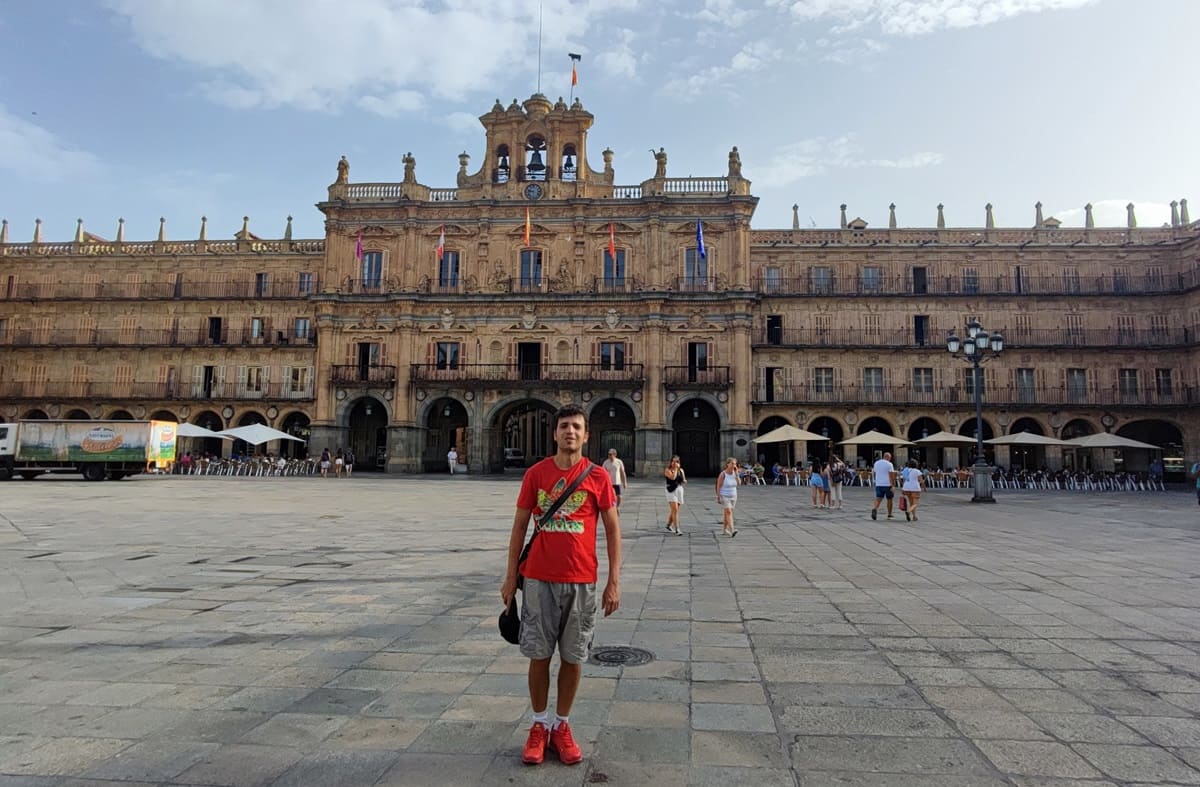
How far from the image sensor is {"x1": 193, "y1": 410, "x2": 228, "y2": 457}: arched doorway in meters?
38.9

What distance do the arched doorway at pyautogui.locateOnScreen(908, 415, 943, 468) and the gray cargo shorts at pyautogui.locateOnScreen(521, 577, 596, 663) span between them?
3608 centimetres

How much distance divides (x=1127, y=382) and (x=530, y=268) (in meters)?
30.1

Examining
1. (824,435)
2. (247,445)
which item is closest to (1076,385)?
(824,435)

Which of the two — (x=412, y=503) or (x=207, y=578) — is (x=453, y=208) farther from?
(x=207, y=578)

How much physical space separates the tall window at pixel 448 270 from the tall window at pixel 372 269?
3.14 m

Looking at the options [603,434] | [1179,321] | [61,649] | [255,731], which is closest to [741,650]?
[255,731]

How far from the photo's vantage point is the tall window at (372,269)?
119 feet

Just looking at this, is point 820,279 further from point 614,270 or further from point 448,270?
point 448,270

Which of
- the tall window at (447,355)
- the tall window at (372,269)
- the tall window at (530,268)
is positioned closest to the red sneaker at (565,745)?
the tall window at (447,355)

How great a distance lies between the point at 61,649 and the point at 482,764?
12.4 feet

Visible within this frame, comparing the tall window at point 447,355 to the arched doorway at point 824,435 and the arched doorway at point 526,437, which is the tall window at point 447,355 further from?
the arched doorway at point 824,435

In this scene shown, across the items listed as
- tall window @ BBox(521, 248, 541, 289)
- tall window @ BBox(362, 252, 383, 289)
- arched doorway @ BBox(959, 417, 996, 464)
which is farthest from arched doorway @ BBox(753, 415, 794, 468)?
tall window @ BBox(362, 252, 383, 289)

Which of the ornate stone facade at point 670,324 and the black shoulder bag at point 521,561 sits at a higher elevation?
the ornate stone facade at point 670,324

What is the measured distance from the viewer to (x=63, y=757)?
324 cm
